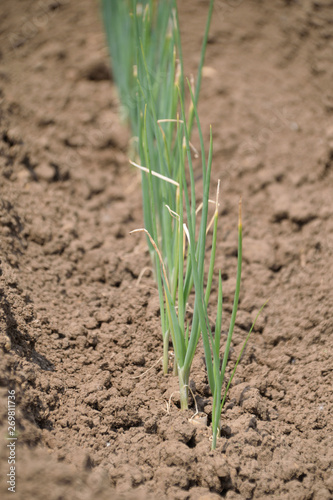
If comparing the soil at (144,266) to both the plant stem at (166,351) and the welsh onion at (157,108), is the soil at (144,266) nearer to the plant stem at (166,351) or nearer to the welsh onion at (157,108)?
the plant stem at (166,351)

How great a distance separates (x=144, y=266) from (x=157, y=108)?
25.4 inches

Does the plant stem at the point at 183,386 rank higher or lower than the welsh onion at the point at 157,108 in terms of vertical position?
lower

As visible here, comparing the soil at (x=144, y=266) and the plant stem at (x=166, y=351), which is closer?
the soil at (x=144, y=266)

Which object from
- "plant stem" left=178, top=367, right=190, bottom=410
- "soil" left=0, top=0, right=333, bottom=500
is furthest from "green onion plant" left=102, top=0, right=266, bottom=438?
"soil" left=0, top=0, right=333, bottom=500

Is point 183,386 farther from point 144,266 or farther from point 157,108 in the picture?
point 157,108

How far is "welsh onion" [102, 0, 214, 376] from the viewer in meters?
1.28

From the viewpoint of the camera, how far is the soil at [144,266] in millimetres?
1159

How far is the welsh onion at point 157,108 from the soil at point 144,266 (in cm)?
19

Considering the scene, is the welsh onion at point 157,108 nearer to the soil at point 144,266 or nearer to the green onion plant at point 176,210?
the green onion plant at point 176,210

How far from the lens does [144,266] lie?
70.5 inches

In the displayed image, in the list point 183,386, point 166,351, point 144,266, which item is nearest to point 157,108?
point 144,266

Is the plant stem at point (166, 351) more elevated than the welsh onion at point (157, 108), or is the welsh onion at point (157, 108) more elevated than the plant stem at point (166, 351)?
the welsh onion at point (157, 108)

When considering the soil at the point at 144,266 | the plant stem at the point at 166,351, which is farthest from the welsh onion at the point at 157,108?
the soil at the point at 144,266

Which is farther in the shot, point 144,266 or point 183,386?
point 144,266
